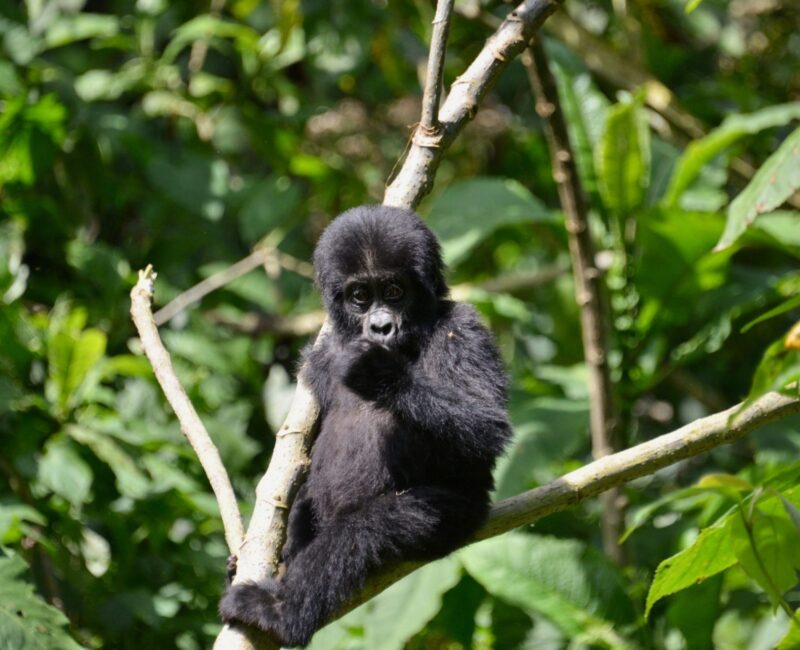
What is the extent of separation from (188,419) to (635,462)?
4.73 ft

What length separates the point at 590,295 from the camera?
585 cm

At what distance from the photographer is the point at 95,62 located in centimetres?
841

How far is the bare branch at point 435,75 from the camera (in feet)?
12.8

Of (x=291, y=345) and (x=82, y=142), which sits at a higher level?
(x=82, y=142)

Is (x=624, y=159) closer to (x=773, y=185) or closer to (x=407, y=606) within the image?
(x=773, y=185)

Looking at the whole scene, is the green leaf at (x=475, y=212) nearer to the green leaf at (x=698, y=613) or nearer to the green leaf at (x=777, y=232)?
the green leaf at (x=777, y=232)

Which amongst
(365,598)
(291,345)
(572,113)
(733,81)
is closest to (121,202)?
(291,345)

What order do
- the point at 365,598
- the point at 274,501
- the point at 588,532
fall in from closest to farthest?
the point at 274,501 → the point at 365,598 → the point at 588,532

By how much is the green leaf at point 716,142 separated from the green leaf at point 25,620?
3974mm

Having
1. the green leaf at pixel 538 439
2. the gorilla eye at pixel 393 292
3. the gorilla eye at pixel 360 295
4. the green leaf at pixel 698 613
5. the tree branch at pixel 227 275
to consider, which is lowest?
the tree branch at pixel 227 275

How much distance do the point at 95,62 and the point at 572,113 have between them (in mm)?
3736

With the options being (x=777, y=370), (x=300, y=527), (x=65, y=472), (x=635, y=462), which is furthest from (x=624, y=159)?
(x=777, y=370)

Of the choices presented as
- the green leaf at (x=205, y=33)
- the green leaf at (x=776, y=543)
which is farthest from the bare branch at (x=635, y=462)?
the green leaf at (x=205, y=33)

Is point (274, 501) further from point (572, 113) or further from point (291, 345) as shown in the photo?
point (291, 345)
